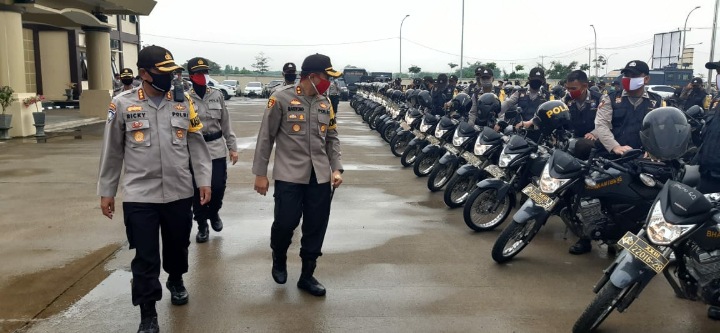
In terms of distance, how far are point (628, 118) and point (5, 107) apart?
44.2ft

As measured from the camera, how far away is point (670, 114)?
367cm

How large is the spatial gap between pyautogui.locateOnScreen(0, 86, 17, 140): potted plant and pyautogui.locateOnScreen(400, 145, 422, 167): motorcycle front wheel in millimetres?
9214

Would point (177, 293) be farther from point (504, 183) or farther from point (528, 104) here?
point (528, 104)

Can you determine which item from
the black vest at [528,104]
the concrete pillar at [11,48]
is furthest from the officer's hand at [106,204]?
the concrete pillar at [11,48]

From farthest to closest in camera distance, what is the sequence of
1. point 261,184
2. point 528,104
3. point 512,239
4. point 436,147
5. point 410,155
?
point 410,155 → point 436,147 → point 528,104 → point 512,239 → point 261,184

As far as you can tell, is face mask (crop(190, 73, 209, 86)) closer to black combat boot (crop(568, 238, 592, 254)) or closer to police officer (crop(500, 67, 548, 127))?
black combat boot (crop(568, 238, 592, 254))

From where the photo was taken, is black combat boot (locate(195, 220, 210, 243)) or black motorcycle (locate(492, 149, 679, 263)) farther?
black combat boot (locate(195, 220, 210, 243))

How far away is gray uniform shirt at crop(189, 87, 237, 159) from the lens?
17.6 ft

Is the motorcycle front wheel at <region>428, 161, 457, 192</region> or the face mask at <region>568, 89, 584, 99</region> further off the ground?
the face mask at <region>568, 89, 584, 99</region>

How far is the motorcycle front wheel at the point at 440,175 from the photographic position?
806 centimetres

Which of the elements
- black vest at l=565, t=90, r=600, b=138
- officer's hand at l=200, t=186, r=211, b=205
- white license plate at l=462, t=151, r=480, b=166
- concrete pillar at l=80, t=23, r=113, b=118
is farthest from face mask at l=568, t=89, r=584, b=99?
concrete pillar at l=80, t=23, r=113, b=118

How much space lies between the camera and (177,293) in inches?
159

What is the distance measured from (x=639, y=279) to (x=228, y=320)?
2495 millimetres

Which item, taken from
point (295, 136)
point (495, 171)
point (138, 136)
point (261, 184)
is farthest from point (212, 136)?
point (495, 171)
